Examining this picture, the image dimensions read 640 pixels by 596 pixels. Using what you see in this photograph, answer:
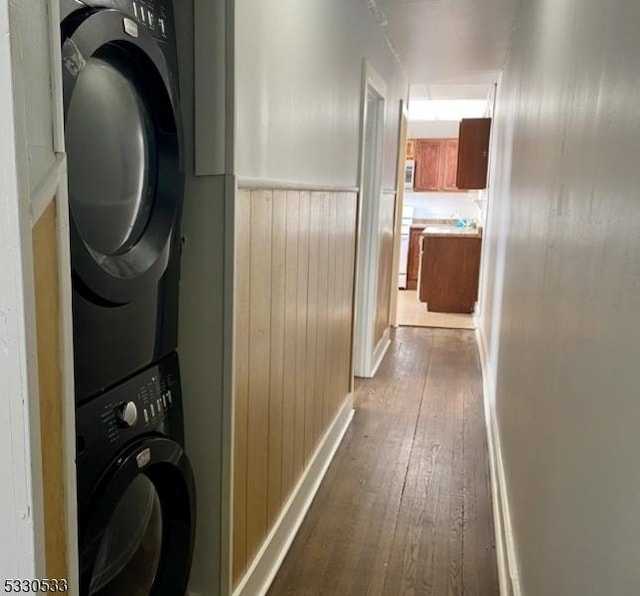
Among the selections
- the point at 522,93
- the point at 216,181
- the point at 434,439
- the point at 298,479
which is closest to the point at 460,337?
the point at 434,439

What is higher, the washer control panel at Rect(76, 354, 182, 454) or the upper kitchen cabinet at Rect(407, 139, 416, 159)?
the upper kitchen cabinet at Rect(407, 139, 416, 159)

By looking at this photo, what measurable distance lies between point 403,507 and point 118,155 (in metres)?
1.94

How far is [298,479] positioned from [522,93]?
2.06 metres

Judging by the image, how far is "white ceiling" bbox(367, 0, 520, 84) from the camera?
10.6ft

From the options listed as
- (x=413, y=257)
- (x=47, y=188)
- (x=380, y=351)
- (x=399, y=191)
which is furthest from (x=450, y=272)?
(x=47, y=188)

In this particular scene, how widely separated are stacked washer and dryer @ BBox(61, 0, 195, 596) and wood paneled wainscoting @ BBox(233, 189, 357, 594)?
10.5 inches

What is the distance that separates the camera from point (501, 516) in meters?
2.26

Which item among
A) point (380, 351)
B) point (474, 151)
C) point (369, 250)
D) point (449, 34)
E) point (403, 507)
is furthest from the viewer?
point (474, 151)

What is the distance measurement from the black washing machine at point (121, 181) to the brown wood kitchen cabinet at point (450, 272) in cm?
530

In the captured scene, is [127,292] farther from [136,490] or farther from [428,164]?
[428,164]

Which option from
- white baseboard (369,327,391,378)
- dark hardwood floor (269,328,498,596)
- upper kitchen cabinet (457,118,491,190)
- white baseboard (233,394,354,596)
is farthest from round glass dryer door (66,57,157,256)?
upper kitchen cabinet (457,118,491,190)

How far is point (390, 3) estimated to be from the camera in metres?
3.19

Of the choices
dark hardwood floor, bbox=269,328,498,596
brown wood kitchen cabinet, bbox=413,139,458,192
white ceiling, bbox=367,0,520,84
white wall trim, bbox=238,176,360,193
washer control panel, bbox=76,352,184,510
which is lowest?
dark hardwood floor, bbox=269,328,498,596

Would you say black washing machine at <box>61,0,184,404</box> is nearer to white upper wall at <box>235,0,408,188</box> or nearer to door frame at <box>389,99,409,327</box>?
white upper wall at <box>235,0,408,188</box>
